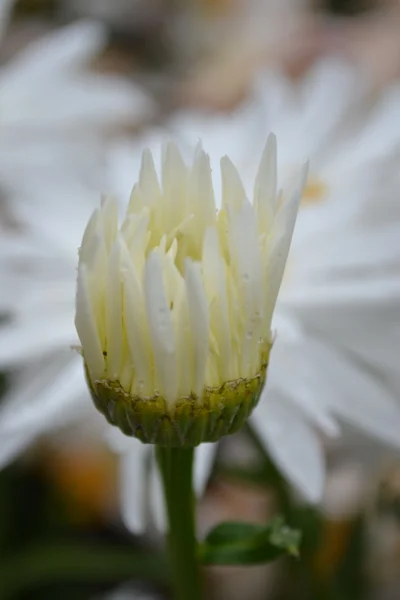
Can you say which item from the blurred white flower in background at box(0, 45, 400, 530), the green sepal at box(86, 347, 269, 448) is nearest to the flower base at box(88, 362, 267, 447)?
the green sepal at box(86, 347, 269, 448)

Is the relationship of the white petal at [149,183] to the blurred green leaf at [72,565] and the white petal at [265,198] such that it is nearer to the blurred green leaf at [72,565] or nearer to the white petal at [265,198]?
the white petal at [265,198]

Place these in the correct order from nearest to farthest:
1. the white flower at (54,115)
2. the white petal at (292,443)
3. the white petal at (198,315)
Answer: the white petal at (198,315)
the white petal at (292,443)
the white flower at (54,115)

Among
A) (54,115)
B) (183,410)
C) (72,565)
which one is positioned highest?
(54,115)

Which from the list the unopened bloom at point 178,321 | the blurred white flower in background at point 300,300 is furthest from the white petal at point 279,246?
the blurred white flower in background at point 300,300

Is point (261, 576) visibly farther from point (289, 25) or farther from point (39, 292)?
point (289, 25)

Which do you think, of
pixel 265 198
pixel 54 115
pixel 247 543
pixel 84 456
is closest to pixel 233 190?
pixel 265 198

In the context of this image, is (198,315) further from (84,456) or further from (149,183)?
(84,456)

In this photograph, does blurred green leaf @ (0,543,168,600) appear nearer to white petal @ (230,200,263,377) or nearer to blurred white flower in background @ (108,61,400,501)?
blurred white flower in background @ (108,61,400,501)
